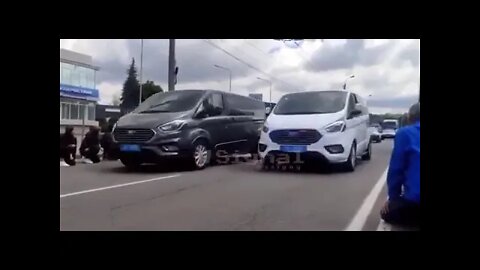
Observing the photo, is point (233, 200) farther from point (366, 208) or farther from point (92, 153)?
point (92, 153)

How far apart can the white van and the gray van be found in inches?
6.6

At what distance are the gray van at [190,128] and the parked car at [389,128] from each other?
3.09 feet

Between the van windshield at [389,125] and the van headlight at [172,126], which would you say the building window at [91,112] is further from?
the van windshield at [389,125]

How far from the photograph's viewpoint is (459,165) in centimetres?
250

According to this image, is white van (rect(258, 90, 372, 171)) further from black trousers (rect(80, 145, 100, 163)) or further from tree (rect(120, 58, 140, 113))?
black trousers (rect(80, 145, 100, 163))

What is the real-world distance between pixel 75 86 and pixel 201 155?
1.34 m

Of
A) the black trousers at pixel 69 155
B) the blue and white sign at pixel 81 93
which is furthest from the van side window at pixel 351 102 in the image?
the black trousers at pixel 69 155

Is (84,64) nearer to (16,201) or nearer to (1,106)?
(1,106)

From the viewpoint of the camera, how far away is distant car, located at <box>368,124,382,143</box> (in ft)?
9.52

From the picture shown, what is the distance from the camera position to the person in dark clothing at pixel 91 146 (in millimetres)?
4062

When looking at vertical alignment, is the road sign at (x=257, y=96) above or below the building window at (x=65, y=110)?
above

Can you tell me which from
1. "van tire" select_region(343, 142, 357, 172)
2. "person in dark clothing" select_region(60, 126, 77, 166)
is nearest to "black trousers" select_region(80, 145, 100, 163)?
"person in dark clothing" select_region(60, 126, 77, 166)
